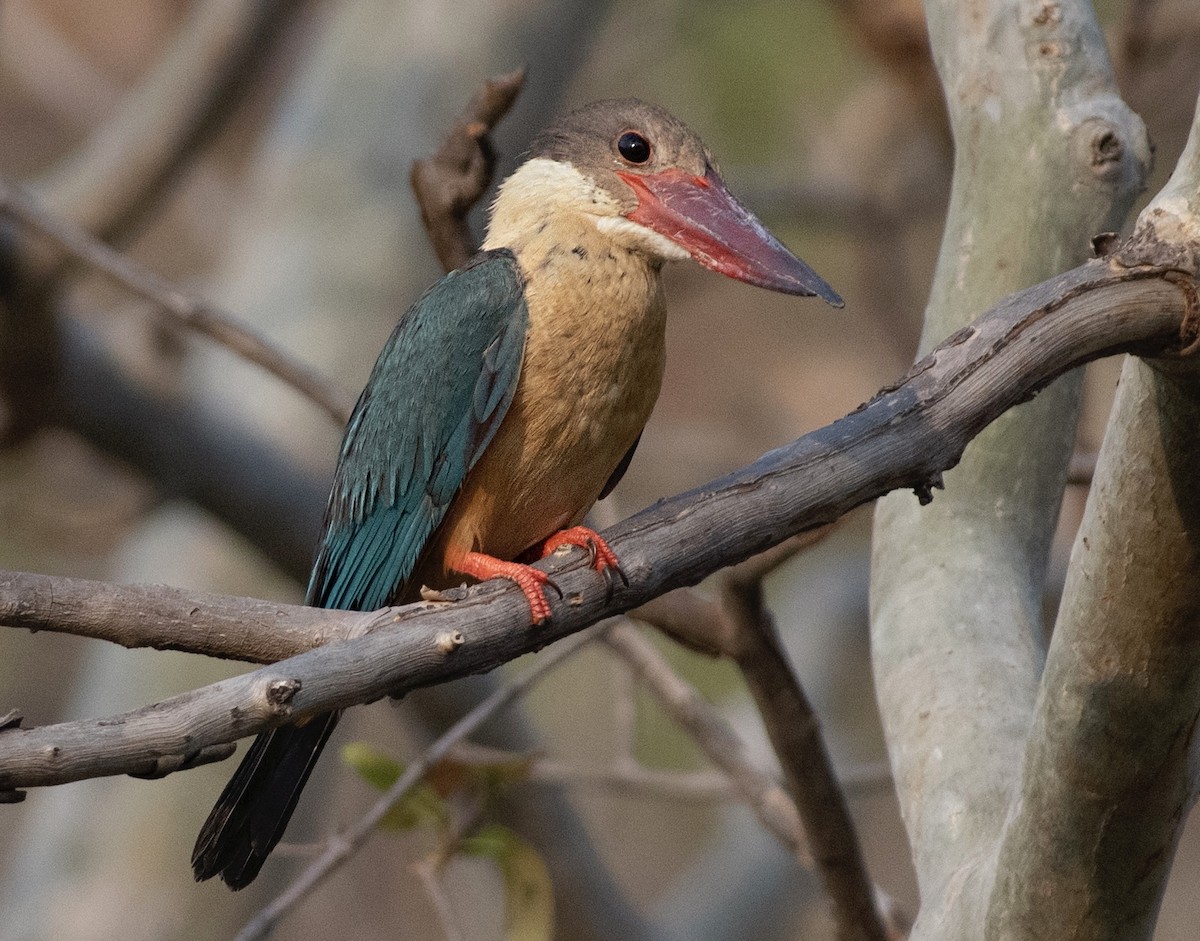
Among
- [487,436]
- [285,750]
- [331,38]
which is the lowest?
[285,750]

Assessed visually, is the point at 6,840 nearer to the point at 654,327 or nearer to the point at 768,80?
the point at 768,80

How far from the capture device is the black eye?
328 cm

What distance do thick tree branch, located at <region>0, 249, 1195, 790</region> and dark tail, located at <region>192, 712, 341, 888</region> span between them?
90 cm

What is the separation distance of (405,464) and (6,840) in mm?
6732

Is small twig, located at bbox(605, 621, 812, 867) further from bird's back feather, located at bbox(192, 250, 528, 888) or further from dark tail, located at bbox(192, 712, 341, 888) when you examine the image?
dark tail, located at bbox(192, 712, 341, 888)

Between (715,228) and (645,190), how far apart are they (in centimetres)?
24

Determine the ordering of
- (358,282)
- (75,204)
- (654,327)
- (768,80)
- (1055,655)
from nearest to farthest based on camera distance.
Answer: (1055,655), (654,327), (75,204), (358,282), (768,80)

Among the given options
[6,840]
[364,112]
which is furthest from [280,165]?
[6,840]

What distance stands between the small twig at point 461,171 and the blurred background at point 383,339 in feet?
4.93

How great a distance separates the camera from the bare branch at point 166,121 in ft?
20.2

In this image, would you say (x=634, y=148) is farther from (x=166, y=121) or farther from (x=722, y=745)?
(x=166, y=121)

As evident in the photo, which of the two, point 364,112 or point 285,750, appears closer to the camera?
point 285,750

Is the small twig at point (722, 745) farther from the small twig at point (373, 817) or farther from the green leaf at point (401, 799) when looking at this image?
the green leaf at point (401, 799)

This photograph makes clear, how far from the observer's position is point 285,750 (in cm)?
288
